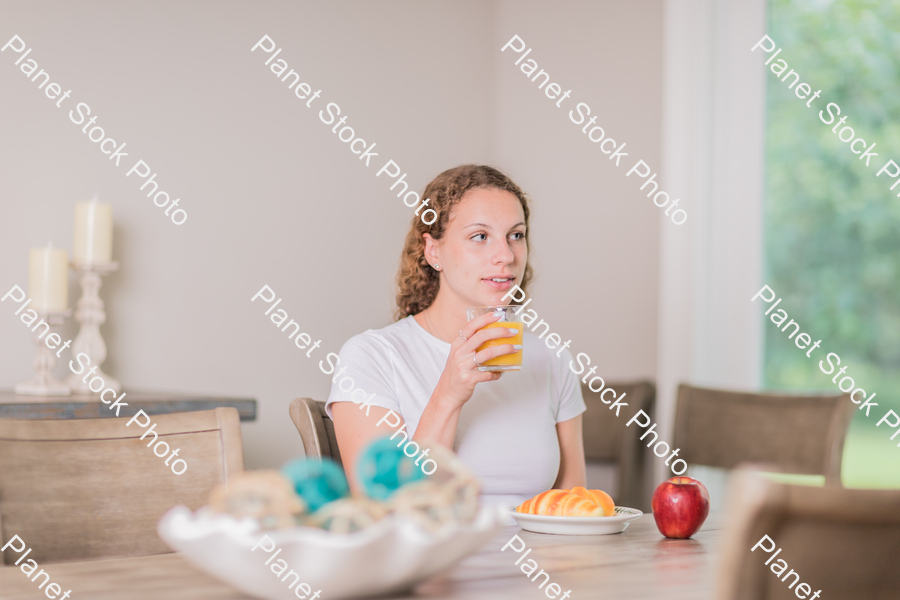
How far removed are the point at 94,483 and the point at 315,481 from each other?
610 mm

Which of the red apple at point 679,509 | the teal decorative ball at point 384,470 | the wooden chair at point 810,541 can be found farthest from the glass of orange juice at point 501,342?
the wooden chair at point 810,541

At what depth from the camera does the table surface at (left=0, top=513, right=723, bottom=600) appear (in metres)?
0.88

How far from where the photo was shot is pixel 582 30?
3.02m

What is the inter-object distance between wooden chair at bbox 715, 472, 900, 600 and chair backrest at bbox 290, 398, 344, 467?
36.5 inches

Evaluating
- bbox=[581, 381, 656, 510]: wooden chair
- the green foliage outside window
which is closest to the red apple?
the green foliage outside window

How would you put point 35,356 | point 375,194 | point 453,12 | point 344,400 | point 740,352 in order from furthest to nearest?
point 453,12, point 375,194, point 740,352, point 35,356, point 344,400

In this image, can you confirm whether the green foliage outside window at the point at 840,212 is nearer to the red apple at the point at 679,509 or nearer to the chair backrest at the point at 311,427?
the red apple at the point at 679,509

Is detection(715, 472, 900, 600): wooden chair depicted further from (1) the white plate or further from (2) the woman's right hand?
(2) the woman's right hand

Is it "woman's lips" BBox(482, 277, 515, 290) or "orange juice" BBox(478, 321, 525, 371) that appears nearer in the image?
"orange juice" BBox(478, 321, 525, 371)

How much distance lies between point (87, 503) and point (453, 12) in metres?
2.59

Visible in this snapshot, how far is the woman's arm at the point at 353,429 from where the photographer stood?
157 cm

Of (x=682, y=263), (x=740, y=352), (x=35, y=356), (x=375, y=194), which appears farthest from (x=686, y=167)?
(x=35, y=356)

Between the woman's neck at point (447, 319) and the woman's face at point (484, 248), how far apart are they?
0.05 ft

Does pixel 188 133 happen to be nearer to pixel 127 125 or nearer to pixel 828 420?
pixel 127 125
